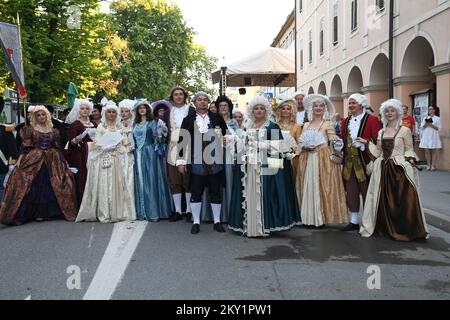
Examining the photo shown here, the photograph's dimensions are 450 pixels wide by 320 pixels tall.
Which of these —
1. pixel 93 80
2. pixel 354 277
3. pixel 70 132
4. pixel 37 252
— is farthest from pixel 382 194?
pixel 93 80

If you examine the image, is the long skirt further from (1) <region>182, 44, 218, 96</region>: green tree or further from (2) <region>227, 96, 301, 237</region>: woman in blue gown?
(1) <region>182, 44, 218, 96</region>: green tree

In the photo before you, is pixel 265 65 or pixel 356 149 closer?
pixel 356 149

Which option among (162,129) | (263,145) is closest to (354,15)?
(162,129)

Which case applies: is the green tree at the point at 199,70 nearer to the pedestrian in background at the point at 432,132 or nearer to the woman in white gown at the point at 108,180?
the pedestrian in background at the point at 432,132

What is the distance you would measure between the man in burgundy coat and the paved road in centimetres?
48

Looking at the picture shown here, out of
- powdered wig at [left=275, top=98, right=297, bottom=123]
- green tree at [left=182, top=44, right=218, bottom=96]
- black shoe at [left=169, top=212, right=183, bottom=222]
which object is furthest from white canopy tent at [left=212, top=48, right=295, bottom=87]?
green tree at [left=182, top=44, right=218, bottom=96]

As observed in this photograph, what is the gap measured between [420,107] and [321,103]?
960cm

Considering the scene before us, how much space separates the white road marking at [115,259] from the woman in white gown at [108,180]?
0.34m

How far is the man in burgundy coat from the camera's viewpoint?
6.79 m

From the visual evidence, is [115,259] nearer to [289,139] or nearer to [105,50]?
[289,139]

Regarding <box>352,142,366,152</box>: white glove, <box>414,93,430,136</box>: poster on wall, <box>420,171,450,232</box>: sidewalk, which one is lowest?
<box>420,171,450,232</box>: sidewalk

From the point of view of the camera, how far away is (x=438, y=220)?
7.36 m
